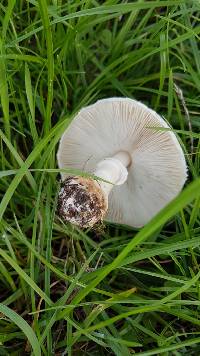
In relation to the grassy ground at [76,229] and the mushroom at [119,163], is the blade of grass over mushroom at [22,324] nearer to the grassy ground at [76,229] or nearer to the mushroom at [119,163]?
the grassy ground at [76,229]

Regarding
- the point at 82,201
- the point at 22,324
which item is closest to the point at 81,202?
the point at 82,201

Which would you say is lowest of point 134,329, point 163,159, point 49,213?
point 134,329

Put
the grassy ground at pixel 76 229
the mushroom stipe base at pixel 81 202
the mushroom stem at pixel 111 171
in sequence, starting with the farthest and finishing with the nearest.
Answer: the mushroom stem at pixel 111 171 < the mushroom stipe base at pixel 81 202 < the grassy ground at pixel 76 229

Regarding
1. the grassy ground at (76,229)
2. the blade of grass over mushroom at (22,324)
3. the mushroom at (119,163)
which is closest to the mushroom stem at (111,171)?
the mushroom at (119,163)

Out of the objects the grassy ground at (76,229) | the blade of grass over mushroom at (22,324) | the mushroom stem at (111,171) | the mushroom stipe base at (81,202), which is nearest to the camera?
the blade of grass over mushroom at (22,324)

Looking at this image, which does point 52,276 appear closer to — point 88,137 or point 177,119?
point 88,137

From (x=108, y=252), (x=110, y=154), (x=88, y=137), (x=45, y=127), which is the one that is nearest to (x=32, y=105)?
(x=45, y=127)
